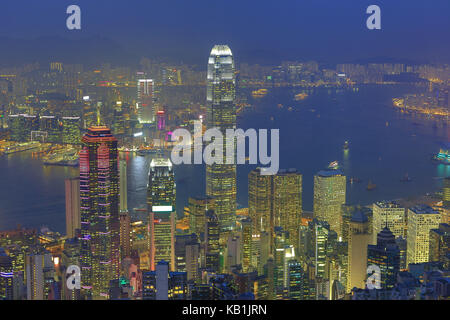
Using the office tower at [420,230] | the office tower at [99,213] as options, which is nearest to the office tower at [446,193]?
the office tower at [420,230]

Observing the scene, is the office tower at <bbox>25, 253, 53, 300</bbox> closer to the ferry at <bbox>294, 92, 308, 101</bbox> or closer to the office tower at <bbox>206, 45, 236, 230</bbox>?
the office tower at <bbox>206, 45, 236, 230</bbox>

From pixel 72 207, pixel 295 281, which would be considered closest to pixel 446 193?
pixel 295 281

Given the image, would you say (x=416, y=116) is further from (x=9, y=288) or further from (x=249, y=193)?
(x=9, y=288)

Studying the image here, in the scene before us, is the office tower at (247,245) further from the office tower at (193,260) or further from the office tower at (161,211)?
the office tower at (161,211)

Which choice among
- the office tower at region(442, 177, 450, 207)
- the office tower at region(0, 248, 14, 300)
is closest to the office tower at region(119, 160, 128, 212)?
the office tower at region(0, 248, 14, 300)

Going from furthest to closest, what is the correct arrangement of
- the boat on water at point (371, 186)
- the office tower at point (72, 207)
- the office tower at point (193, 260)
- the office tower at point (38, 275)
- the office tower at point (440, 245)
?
the boat on water at point (371, 186) → the office tower at point (72, 207) → the office tower at point (440, 245) → the office tower at point (193, 260) → the office tower at point (38, 275)

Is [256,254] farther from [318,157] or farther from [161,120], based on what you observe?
[161,120]
